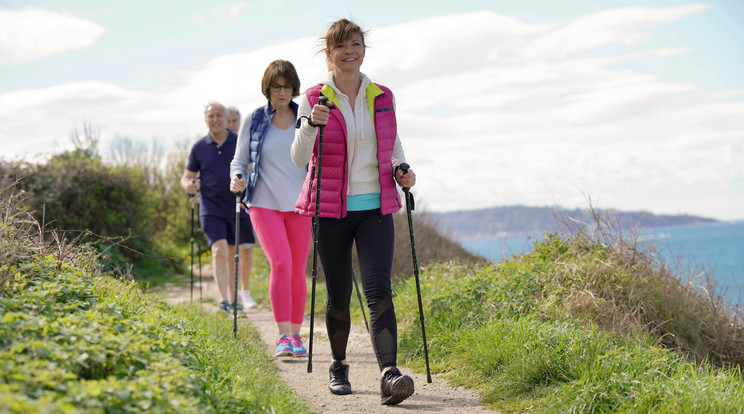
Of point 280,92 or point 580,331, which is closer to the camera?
point 580,331

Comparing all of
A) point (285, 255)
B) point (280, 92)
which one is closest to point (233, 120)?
point (280, 92)

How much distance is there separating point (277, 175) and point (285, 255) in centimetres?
71

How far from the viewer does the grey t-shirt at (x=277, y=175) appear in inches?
237

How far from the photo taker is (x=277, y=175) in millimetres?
6078

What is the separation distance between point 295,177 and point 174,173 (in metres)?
12.7

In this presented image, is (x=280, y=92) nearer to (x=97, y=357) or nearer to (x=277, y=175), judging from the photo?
(x=277, y=175)

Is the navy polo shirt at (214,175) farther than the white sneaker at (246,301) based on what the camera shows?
No

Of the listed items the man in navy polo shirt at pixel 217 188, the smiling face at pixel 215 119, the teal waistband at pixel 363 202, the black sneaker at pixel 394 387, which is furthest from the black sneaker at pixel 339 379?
the smiling face at pixel 215 119

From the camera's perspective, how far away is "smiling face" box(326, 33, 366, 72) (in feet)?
15.1

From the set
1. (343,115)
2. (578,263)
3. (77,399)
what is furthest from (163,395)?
(578,263)

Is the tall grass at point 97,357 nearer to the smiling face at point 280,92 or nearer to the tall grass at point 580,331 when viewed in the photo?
the tall grass at point 580,331

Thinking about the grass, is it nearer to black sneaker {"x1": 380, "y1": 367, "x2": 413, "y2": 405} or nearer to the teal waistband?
black sneaker {"x1": 380, "y1": 367, "x2": 413, "y2": 405}

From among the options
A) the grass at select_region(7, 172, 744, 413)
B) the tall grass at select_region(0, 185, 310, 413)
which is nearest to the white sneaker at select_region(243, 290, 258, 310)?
the grass at select_region(7, 172, 744, 413)

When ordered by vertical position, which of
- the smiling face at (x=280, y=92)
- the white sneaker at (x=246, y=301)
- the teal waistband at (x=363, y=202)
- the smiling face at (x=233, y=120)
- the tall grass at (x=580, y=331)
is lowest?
the white sneaker at (x=246, y=301)
